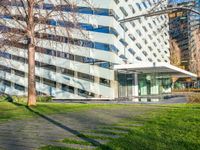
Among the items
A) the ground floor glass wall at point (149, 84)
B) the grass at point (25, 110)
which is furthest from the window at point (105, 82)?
the grass at point (25, 110)

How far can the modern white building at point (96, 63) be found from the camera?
133 ft

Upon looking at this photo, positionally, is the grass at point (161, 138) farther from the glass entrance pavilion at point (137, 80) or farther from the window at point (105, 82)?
the window at point (105, 82)

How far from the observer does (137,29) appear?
50.0 metres

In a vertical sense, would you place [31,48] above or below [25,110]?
above

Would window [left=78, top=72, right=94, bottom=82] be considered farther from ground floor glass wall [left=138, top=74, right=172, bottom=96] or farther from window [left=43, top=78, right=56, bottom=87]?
ground floor glass wall [left=138, top=74, right=172, bottom=96]

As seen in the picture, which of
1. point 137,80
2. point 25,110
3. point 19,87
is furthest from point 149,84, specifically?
point 25,110

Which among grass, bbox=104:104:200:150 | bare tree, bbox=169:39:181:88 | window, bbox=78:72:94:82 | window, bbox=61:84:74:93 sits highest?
bare tree, bbox=169:39:181:88

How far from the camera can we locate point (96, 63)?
41.6 m

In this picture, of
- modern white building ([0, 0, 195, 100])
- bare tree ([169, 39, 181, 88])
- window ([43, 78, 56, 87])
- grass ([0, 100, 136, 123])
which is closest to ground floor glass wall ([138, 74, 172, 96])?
modern white building ([0, 0, 195, 100])

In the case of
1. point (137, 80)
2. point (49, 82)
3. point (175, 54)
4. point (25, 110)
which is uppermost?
point (175, 54)

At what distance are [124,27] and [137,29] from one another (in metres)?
6.04

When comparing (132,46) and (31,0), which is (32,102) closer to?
(31,0)

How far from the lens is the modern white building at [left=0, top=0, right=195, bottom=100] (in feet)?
133

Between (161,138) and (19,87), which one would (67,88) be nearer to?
(19,87)
